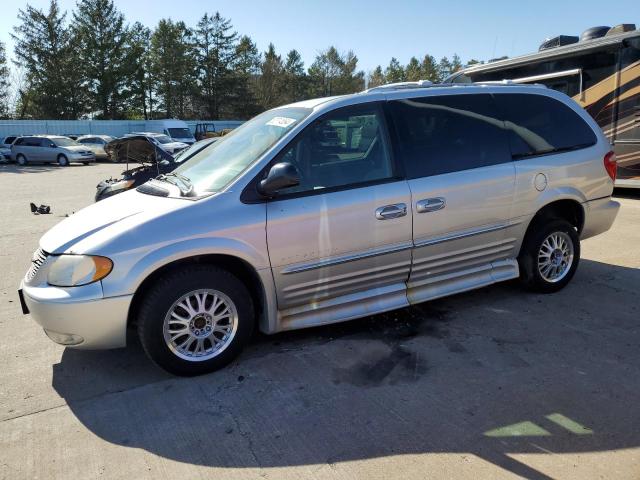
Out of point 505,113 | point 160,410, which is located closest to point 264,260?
point 160,410

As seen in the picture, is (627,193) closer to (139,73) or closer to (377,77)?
(139,73)

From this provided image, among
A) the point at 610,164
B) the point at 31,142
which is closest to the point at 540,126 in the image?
the point at 610,164

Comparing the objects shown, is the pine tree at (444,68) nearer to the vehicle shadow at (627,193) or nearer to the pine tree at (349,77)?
the pine tree at (349,77)

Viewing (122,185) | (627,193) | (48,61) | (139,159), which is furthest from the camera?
(48,61)

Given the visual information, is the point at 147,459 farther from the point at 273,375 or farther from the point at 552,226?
the point at 552,226

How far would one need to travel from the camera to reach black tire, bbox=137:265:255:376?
3.29 m

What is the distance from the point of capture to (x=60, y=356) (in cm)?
390

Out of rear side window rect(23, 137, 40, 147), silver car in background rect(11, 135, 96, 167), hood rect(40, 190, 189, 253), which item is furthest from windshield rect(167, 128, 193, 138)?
hood rect(40, 190, 189, 253)

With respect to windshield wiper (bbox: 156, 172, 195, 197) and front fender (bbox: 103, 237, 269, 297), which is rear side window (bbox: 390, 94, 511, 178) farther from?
windshield wiper (bbox: 156, 172, 195, 197)

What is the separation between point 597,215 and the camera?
4.98 metres

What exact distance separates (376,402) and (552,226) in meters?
2.68

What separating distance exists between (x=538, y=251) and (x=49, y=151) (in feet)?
95.6

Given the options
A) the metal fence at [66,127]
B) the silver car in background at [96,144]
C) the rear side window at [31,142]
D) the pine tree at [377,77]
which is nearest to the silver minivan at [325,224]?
the rear side window at [31,142]

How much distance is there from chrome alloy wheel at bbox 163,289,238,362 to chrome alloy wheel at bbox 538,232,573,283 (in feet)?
9.83
